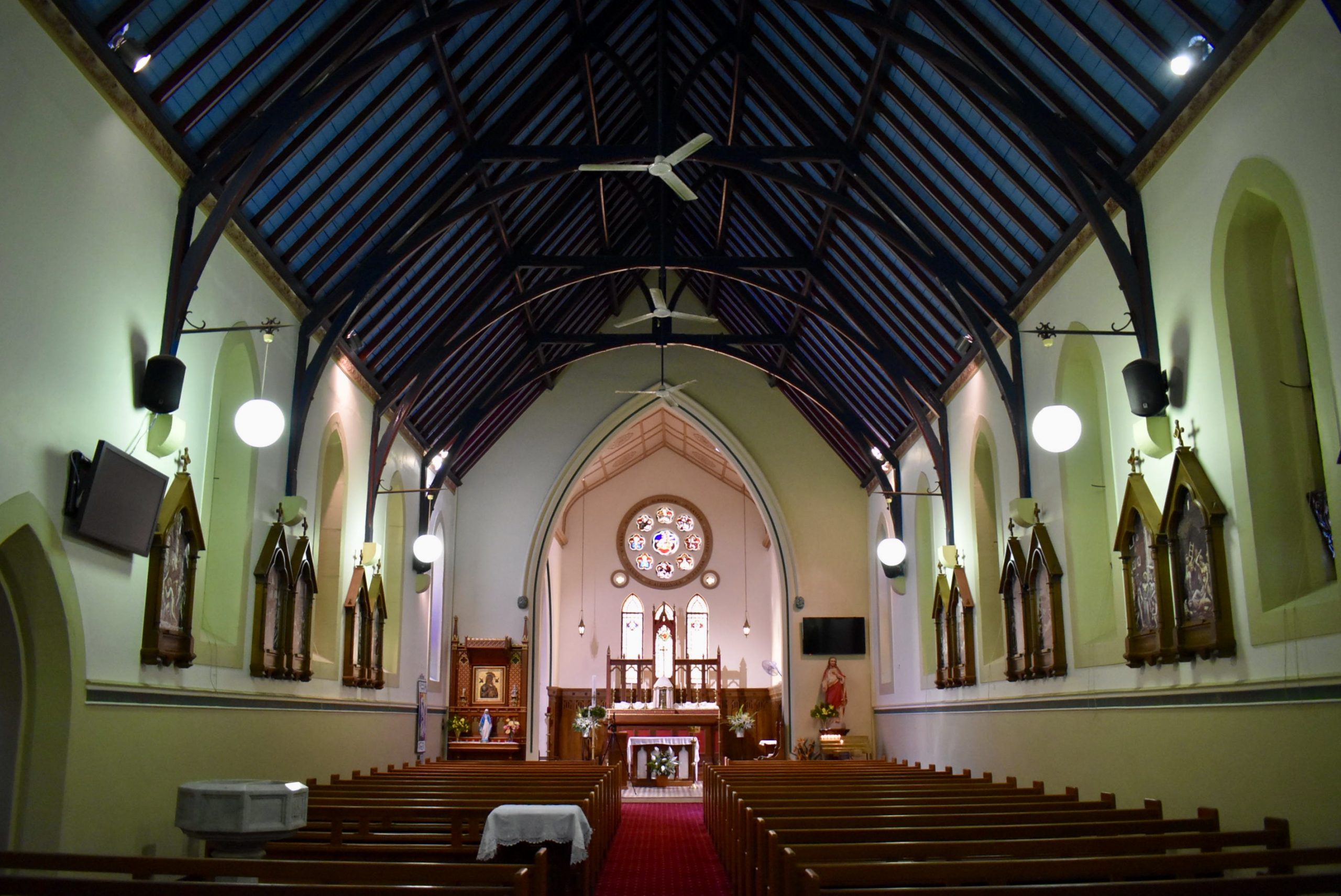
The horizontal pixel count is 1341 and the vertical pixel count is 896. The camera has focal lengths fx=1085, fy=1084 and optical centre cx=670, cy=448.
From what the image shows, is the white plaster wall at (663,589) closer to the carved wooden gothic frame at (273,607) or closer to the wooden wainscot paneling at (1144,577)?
the carved wooden gothic frame at (273,607)

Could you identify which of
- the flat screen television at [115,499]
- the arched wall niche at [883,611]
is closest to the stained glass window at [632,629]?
the arched wall niche at [883,611]

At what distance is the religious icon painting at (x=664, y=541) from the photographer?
2397 cm

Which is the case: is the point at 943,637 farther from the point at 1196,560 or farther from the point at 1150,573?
the point at 1196,560

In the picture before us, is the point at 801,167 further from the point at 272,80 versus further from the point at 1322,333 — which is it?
the point at 1322,333

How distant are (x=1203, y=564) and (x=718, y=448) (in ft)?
36.0

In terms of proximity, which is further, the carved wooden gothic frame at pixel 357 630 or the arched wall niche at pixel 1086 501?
the carved wooden gothic frame at pixel 357 630

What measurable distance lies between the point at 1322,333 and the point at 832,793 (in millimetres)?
4003

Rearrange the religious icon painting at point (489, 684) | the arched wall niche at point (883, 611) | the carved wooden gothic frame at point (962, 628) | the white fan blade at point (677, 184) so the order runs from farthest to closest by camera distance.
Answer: the religious icon painting at point (489, 684)
the arched wall niche at point (883, 611)
the carved wooden gothic frame at point (962, 628)
the white fan blade at point (677, 184)

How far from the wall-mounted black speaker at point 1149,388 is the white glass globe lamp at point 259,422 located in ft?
17.2

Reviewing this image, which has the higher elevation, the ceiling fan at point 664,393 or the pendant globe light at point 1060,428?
the ceiling fan at point 664,393

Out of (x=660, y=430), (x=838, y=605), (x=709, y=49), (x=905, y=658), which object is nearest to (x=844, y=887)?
(x=709, y=49)

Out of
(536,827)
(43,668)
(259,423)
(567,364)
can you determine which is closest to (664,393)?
(567,364)

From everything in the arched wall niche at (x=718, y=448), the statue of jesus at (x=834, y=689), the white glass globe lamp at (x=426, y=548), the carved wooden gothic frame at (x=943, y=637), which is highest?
the arched wall niche at (x=718, y=448)

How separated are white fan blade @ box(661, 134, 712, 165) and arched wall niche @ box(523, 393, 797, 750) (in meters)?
8.31
